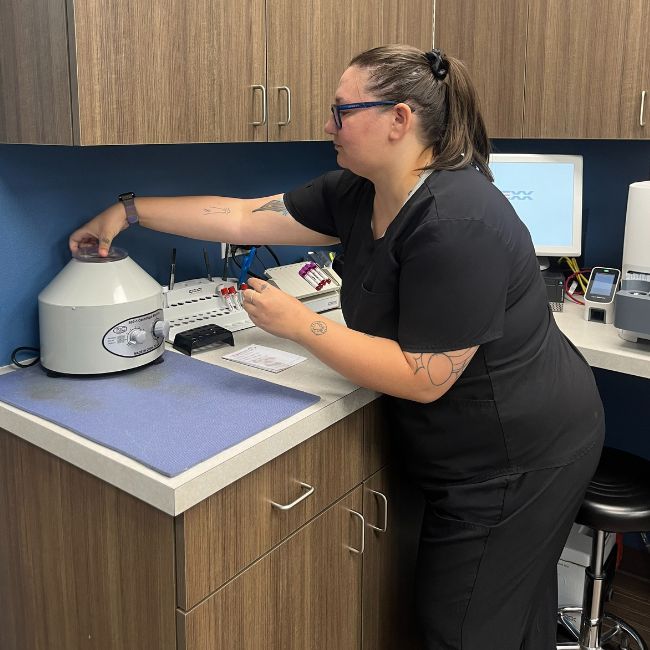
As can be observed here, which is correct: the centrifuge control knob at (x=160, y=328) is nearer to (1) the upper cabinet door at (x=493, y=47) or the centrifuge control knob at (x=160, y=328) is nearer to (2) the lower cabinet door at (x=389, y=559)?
(2) the lower cabinet door at (x=389, y=559)

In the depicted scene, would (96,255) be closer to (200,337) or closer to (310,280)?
(200,337)

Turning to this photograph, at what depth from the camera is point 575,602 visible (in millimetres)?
2182

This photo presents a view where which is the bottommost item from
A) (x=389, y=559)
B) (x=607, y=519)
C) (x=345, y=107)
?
(x=389, y=559)

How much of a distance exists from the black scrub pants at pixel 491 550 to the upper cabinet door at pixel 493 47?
1.11 meters

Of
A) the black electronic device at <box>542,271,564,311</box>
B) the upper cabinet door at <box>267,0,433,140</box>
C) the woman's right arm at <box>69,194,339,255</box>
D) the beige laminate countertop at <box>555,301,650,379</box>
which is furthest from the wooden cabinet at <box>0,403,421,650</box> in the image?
the black electronic device at <box>542,271,564,311</box>

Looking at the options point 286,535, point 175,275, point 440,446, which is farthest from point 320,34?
point 286,535

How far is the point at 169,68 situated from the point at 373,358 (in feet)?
2.25

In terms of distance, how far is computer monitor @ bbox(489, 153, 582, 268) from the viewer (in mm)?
2359

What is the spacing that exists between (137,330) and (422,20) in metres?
1.22

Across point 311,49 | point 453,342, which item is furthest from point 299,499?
point 311,49

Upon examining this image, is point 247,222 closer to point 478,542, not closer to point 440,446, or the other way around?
point 440,446

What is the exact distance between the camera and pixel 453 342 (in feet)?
4.12

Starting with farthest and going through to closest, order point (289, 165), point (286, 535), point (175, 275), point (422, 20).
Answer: point (289, 165), point (422, 20), point (175, 275), point (286, 535)

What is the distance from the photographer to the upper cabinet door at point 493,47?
7.09 feet
